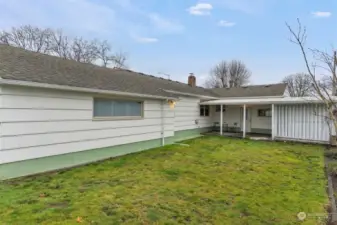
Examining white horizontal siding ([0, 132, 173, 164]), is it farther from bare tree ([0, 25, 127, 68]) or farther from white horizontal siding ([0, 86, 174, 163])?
bare tree ([0, 25, 127, 68])

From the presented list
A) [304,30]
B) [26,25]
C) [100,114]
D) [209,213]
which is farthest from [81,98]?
[26,25]

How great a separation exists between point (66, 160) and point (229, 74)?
4105cm

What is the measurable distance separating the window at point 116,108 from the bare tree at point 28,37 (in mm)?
21391

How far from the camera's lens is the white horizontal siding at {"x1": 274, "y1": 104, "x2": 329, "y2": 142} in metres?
13.5

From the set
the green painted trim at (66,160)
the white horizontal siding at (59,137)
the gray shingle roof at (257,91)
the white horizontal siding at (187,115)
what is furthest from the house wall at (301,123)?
the white horizontal siding at (59,137)

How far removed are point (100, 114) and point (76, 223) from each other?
525 cm

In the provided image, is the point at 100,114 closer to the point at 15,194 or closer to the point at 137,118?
the point at 137,118

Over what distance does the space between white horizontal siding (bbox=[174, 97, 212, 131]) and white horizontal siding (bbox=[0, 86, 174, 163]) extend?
5558 mm

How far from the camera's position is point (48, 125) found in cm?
659

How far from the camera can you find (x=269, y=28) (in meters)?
14.0

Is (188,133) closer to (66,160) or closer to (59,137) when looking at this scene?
(66,160)

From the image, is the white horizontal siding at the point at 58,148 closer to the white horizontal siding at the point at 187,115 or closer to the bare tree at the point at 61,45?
the white horizontal siding at the point at 187,115

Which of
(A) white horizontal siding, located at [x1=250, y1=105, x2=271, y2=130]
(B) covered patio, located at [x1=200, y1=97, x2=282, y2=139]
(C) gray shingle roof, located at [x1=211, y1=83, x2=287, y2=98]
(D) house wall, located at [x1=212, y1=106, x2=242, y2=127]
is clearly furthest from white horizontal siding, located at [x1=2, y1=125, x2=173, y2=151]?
(C) gray shingle roof, located at [x1=211, y1=83, x2=287, y2=98]

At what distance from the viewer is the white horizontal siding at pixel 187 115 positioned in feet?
47.2
